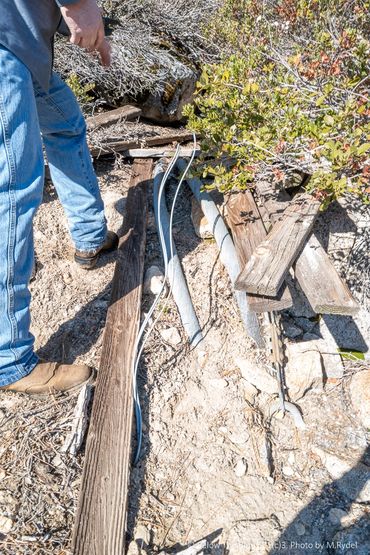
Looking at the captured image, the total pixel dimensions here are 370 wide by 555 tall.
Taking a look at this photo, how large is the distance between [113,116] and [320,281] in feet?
8.92

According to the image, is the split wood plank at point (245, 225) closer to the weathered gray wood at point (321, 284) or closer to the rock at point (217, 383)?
the weathered gray wood at point (321, 284)

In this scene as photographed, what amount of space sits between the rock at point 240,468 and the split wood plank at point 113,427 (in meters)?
0.53

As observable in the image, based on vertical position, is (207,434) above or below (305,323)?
below

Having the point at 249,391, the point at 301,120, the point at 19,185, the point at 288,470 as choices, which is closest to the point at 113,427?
the point at 249,391

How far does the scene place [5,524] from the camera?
1711 mm

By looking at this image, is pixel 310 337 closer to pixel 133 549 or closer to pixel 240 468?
pixel 240 468

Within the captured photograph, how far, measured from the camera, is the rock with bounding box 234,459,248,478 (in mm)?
2086

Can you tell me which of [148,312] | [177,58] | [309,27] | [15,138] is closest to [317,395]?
[148,312]

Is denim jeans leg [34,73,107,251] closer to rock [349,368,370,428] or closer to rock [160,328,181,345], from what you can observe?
rock [160,328,181,345]

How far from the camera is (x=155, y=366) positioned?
2.36 meters

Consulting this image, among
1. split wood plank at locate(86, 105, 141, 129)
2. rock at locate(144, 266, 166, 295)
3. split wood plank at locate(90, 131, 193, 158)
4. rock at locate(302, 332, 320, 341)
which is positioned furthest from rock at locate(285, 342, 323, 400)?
split wood plank at locate(86, 105, 141, 129)

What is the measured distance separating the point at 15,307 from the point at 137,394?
2.31 feet

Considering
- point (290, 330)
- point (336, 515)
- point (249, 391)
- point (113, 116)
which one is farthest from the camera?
point (113, 116)

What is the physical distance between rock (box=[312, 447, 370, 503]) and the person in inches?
50.1
